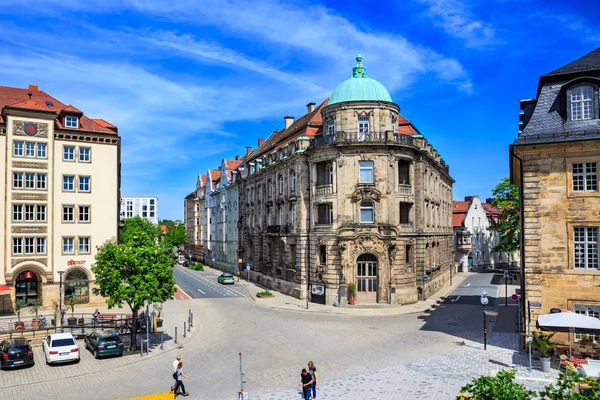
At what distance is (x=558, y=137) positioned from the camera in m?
23.8

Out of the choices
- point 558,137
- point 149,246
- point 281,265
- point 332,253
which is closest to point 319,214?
point 332,253

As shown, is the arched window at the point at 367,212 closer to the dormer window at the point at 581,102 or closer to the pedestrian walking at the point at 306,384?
the dormer window at the point at 581,102

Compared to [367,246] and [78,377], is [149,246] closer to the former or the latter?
[78,377]

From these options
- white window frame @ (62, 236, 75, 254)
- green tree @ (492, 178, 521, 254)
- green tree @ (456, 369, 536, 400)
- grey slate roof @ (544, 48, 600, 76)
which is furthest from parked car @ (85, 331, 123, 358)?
green tree @ (492, 178, 521, 254)

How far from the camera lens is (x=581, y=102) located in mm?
23688

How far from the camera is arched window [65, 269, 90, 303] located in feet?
132

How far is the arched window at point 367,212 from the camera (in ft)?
135

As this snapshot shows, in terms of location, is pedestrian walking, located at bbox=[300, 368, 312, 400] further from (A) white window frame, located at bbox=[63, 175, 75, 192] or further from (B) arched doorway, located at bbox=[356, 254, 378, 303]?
(A) white window frame, located at bbox=[63, 175, 75, 192]

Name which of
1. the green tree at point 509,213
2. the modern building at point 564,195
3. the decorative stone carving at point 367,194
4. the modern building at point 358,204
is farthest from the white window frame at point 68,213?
the green tree at point 509,213

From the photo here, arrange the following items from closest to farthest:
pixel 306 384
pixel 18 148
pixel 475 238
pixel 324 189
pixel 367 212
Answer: pixel 306 384, pixel 18 148, pixel 367 212, pixel 324 189, pixel 475 238

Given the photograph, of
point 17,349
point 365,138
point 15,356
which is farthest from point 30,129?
point 365,138

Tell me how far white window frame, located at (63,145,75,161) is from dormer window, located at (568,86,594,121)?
3739 centimetres

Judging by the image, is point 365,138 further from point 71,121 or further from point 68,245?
point 68,245

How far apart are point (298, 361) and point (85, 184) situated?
27.6 m
